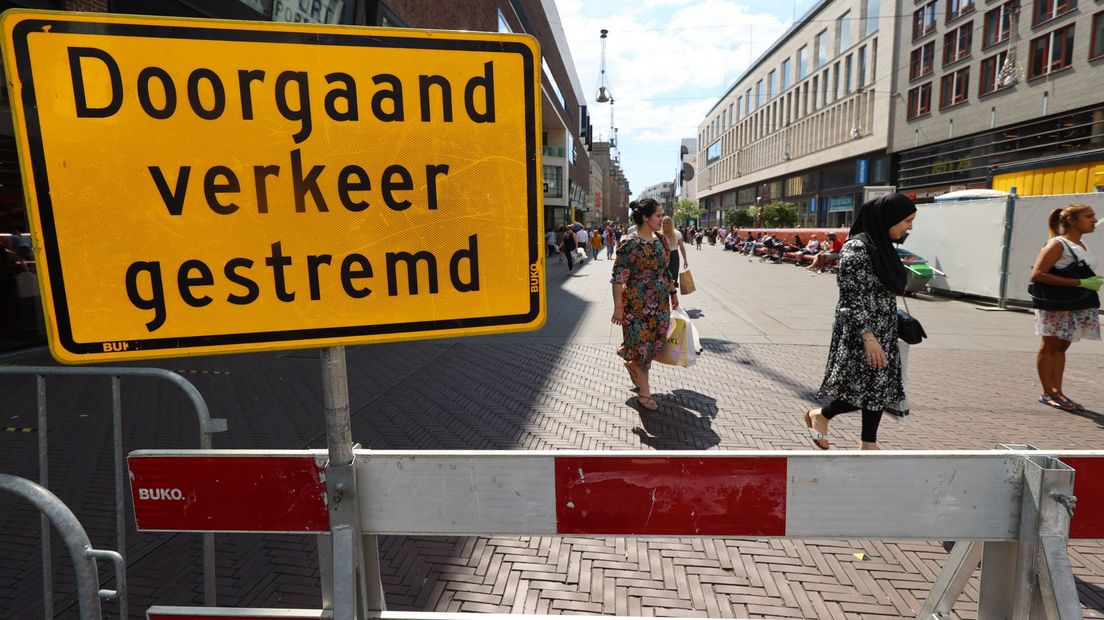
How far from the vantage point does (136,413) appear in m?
5.56

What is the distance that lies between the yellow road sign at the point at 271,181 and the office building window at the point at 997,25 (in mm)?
36095

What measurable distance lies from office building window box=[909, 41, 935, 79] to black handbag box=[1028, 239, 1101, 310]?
3648cm

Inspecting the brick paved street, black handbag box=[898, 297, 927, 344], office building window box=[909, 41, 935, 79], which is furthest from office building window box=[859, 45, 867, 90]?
black handbag box=[898, 297, 927, 344]

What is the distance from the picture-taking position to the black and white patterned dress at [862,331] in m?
3.50

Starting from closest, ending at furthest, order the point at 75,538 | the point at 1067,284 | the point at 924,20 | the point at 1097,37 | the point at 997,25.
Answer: the point at 75,538 → the point at 1067,284 → the point at 1097,37 → the point at 997,25 → the point at 924,20

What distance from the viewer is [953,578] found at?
2164 millimetres

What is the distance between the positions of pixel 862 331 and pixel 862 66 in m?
47.1

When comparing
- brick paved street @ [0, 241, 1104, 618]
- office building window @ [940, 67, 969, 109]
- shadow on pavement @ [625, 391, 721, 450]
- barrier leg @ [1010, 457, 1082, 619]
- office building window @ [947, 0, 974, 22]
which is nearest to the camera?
barrier leg @ [1010, 457, 1082, 619]

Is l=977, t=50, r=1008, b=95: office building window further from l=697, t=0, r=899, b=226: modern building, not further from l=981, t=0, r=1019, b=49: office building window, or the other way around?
l=697, t=0, r=899, b=226: modern building

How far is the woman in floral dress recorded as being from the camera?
5230 mm

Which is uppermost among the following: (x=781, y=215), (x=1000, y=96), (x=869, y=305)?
(x=1000, y=96)

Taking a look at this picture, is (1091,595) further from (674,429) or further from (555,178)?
(555,178)

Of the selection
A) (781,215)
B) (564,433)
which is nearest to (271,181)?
(564,433)

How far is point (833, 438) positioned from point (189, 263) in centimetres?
448
